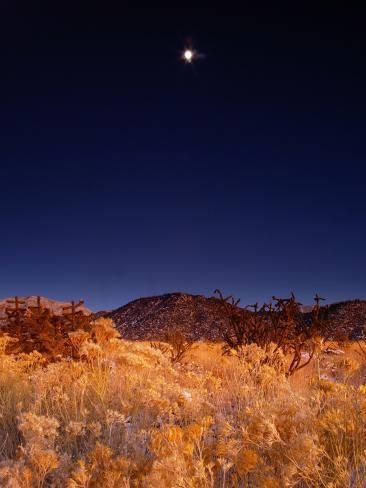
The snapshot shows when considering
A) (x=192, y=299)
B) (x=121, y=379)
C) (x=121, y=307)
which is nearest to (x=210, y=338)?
(x=192, y=299)

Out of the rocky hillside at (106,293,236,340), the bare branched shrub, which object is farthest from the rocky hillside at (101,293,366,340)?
the bare branched shrub

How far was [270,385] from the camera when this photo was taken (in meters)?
5.61

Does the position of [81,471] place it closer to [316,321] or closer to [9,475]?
[9,475]

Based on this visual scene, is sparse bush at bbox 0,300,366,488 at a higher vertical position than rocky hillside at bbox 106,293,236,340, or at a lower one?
lower

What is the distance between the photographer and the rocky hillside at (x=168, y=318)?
24.7 meters

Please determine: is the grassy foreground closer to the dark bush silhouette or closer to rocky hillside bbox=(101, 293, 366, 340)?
the dark bush silhouette

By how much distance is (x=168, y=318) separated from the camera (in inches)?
1054

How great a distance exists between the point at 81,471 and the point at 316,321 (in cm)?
765

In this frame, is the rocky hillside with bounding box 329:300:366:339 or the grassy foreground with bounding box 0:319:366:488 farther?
the rocky hillside with bounding box 329:300:366:339

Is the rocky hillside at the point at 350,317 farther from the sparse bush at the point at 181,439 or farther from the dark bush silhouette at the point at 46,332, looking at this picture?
the sparse bush at the point at 181,439

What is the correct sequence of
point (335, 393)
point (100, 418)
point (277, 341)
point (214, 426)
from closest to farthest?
1. point (335, 393)
2. point (214, 426)
3. point (100, 418)
4. point (277, 341)

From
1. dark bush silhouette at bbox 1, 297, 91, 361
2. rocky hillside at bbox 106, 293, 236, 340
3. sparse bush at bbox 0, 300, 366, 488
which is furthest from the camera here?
rocky hillside at bbox 106, 293, 236, 340

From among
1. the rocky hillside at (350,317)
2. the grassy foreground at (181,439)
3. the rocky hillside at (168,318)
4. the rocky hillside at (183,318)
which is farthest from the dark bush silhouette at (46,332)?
the rocky hillside at (350,317)

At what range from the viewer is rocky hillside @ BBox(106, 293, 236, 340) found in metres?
24.7
